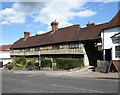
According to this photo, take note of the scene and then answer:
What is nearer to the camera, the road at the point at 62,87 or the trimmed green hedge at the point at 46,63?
the road at the point at 62,87

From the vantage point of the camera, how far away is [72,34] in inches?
1681

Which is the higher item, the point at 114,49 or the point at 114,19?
the point at 114,19

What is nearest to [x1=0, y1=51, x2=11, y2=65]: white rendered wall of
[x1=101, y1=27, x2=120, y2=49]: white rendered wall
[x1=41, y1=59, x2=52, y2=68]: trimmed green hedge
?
[x1=41, y1=59, x2=52, y2=68]: trimmed green hedge

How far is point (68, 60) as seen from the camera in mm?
36625

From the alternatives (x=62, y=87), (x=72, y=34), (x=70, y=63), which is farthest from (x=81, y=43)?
(x=62, y=87)

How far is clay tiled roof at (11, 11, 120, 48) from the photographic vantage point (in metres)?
35.3

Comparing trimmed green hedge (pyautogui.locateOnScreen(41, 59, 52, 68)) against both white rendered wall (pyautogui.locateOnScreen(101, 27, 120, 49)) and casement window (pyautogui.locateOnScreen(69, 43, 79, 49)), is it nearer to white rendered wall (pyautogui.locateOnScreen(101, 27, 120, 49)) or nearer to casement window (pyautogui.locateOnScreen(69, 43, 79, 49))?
casement window (pyautogui.locateOnScreen(69, 43, 79, 49))

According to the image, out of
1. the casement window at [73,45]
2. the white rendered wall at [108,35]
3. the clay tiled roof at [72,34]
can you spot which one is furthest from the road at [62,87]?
the casement window at [73,45]

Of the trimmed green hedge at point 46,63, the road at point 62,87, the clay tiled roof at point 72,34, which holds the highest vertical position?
the clay tiled roof at point 72,34

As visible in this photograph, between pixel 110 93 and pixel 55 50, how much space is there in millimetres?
32668

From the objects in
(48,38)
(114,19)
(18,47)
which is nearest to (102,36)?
(114,19)

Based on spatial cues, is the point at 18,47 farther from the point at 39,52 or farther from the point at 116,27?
the point at 116,27

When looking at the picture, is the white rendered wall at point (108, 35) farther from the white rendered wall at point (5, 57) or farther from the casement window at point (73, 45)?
the white rendered wall at point (5, 57)

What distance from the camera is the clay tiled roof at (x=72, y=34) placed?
35312 millimetres
